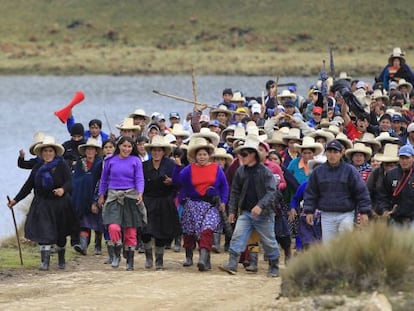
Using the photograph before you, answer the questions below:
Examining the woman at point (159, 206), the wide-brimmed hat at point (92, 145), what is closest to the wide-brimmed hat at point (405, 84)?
the wide-brimmed hat at point (92, 145)

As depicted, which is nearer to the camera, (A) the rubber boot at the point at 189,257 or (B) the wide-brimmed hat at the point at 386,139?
(A) the rubber boot at the point at 189,257

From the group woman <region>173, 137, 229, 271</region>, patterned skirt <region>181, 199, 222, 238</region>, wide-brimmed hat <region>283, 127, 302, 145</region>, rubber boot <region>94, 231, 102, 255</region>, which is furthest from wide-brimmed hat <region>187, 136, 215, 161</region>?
rubber boot <region>94, 231, 102, 255</region>

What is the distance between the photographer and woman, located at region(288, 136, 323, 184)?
16234mm

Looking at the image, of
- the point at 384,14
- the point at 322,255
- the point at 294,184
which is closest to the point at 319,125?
the point at 294,184

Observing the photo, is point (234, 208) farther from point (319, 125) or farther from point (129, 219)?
point (319, 125)

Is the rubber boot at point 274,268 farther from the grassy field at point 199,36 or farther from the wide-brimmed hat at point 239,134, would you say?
the grassy field at point 199,36

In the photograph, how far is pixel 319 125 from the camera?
64.0ft

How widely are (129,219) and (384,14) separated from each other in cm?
7233

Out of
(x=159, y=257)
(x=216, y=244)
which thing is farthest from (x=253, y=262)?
(x=216, y=244)

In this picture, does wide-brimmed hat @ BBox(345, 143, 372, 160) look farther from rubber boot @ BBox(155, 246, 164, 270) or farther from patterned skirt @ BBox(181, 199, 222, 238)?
rubber boot @ BBox(155, 246, 164, 270)

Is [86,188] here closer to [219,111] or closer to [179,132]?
[179,132]

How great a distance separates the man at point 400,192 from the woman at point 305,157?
1569 mm

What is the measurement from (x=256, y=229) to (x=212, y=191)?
2.80 feet

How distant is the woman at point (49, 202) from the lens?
15820mm
